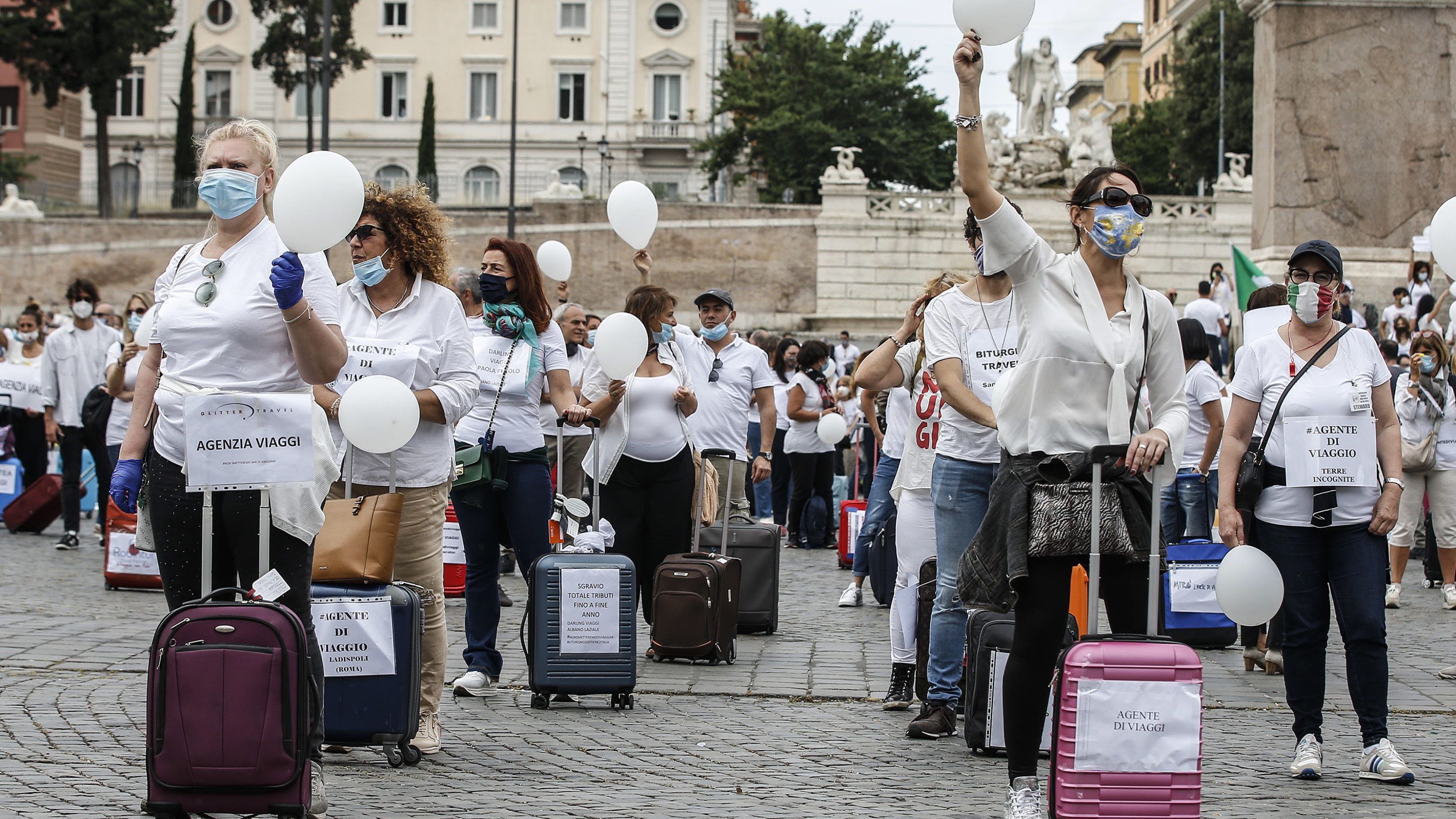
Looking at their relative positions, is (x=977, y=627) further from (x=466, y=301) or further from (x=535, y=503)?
(x=466, y=301)

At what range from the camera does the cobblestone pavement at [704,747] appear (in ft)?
17.6

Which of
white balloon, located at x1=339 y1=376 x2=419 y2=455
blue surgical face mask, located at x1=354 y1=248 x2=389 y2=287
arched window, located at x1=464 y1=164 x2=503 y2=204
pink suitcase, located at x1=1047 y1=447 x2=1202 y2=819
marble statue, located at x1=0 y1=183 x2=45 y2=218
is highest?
→ arched window, located at x1=464 y1=164 x2=503 y2=204

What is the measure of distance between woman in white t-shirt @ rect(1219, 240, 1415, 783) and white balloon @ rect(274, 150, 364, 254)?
3.17 meters

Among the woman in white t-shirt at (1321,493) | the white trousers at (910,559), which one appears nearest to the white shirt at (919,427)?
the white trousers at (910,559)

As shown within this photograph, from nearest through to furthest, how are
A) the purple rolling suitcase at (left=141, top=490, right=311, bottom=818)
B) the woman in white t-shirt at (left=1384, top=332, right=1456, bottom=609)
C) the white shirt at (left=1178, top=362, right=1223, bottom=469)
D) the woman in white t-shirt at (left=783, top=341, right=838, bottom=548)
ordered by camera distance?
the purple rolling suitcase at (left=141, top=490, right=311, bottom=818), the white shirt at (left=1178, top=362, right=1223, bottom=469), the woman in white t-shirt at (left=1384, top=332, right=1456, bottom=609), the woman in white t-shirt at (left=783, top=341, right=838, bottom=548)

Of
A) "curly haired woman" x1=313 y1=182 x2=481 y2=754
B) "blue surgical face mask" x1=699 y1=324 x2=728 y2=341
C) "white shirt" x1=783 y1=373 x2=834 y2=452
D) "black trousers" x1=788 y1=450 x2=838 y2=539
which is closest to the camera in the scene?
"curly haired woman" x1=313 y1=182 x2=481 y2=754

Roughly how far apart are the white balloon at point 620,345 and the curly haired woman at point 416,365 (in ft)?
5.41

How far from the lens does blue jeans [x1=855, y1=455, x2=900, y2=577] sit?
10.5 metres

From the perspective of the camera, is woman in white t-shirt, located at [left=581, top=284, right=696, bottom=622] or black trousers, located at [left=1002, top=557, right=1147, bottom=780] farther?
woman in white t-shirt, located at [left=581, top=284, right=696, bottom=622]

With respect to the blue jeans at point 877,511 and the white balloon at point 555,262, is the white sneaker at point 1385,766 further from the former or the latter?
the white balloon at point 555,262

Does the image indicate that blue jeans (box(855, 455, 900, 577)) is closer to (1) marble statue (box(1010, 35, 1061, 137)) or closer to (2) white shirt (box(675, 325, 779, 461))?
(2) white shirt (box(675, 325, 779, 461))

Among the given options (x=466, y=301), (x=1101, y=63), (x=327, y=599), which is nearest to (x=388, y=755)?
(x=327, y=599)

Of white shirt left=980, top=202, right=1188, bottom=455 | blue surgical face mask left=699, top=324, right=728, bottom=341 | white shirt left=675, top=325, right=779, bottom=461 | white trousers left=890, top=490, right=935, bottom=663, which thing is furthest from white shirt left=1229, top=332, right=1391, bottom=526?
blue surgical face mask left=699, top=324, right=728, bottom=341

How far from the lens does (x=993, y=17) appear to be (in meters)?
4.71
